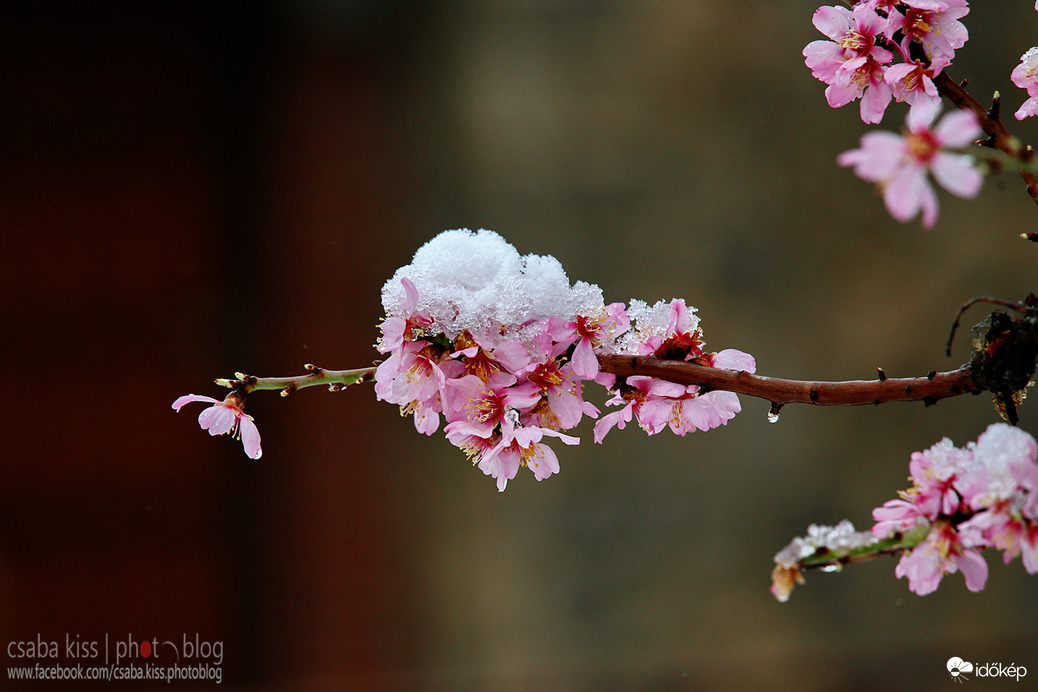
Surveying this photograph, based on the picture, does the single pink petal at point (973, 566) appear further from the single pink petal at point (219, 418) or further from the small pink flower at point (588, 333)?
the single pink petal at point (219, 418)

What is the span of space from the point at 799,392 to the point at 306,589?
1.28m

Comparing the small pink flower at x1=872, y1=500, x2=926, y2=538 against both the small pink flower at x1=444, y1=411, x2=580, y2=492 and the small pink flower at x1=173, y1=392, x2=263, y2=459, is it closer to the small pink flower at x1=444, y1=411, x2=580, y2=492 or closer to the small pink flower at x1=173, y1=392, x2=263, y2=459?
the small pink flower at x1=444, y1=411, x2=580, y2=492

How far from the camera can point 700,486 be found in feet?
4.36

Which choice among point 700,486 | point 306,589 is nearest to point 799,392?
point 700,486

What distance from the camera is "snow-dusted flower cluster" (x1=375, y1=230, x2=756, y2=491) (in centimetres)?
36

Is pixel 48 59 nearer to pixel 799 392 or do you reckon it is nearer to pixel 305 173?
pixel 305 173

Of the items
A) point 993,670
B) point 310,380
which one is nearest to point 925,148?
point 310,380

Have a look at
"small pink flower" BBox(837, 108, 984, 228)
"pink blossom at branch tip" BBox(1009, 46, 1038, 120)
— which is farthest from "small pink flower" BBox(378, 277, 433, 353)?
"pink blossom at branch tip" BBox(1009, 46, 1038, 120)

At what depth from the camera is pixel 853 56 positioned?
41 cm

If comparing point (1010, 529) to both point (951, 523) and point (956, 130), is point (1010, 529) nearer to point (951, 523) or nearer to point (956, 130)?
point (951, 523)

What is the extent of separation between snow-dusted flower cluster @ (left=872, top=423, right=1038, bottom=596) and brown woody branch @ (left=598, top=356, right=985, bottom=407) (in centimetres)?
5

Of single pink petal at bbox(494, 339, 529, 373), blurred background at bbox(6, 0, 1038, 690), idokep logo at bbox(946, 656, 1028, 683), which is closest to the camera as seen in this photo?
single pink petal at bbox(494, 339, 529, 373)

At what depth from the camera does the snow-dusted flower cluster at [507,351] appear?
0.36 meters

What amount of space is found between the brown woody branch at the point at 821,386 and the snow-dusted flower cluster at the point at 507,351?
1 cm
